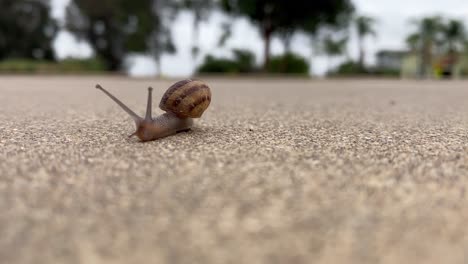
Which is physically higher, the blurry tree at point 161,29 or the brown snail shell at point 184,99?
the blurry tree at point 161,29

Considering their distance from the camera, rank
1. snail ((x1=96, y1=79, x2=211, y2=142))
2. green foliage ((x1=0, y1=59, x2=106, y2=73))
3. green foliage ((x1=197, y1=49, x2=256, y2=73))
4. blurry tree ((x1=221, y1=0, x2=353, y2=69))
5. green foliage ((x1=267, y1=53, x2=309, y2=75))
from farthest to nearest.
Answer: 1. green foliage ((x1=197, y1=49, x2=256, y2=73))
2. green foliage ((x1=267, y1=53, x2=309, y2=75))
3. blurry tree ((x1=221, y1=0, x2=353, y2=69))
4. green foliage ((x1=0, y1=59, x2=106, y2=73))
5. snail ((x1=96, y1=79, x2=211, y2=142))

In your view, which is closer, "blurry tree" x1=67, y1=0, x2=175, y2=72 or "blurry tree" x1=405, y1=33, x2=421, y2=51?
"blurry tree" x1=67, y1=0, x2=175, y2=72

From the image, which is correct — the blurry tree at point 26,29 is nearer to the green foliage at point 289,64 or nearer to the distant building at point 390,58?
the green foliage at point 289,64

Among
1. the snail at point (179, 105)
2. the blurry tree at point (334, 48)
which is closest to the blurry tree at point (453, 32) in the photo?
the blurry tree at point (334, 48)

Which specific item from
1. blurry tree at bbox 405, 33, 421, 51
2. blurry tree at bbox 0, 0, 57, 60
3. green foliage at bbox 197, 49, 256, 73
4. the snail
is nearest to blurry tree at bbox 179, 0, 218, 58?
green foliage at bbox 197, 49, 256, 73

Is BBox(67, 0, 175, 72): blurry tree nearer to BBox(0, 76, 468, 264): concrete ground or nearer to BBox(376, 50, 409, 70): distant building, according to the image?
BBox(0, 76, 468, 264): concrete ground

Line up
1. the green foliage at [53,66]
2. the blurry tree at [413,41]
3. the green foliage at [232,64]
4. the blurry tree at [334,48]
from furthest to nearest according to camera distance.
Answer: the blurry tree at [413,41]
the blurry tree at [334,48]
the green foliage at [232,64]
the green foliage at [53,66]

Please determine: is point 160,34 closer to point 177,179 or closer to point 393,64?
point 177,179
